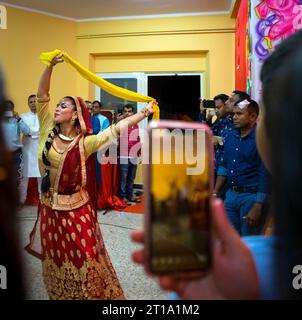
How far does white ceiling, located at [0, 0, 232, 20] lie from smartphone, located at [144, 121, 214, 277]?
11.9 feet

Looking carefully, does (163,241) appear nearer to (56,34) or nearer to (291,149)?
(291,149)

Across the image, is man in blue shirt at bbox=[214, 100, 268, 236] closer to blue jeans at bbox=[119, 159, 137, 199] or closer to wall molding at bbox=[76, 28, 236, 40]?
blue jeans at bbox=[119, 159, 137, 199]

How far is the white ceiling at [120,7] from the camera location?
3568 mm

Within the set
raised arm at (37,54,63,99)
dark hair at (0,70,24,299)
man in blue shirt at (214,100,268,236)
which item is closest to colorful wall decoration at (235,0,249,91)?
man in blue shirt at (214,100,268,236)

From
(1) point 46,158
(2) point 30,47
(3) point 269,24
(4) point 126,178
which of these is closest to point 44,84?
(1) point 46,158

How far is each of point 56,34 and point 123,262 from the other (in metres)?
2.97

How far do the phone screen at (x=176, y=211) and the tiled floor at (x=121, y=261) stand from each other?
0.65m

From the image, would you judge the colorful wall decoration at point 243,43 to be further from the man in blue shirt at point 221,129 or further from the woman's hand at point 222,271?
the woman's hand at point 222,271

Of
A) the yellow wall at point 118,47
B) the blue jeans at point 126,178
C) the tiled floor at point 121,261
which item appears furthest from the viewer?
the yellow wall at point 118,47

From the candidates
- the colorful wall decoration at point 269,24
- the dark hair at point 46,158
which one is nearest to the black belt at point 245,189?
the colorful wall decoration at point 269,24

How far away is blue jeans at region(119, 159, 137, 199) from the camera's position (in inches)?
135

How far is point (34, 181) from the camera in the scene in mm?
3309

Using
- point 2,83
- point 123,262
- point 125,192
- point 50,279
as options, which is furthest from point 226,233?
point 125,192

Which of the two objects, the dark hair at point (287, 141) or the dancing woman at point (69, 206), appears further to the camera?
the dancing woman at point (69, 206)
